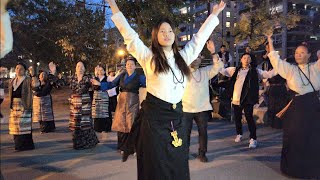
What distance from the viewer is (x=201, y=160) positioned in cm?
626

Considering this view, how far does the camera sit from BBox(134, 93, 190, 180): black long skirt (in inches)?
129

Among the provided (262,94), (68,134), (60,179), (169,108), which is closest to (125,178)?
(60,179)

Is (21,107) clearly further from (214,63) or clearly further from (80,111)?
(214,63)

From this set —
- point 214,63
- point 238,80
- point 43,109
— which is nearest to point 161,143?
point 214,63

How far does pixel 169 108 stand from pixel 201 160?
3.21 meters

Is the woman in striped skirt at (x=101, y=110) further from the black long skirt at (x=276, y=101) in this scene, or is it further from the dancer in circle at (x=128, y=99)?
the black long skirt at (x=276, y=101)

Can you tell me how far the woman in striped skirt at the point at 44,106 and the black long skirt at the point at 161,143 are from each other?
690cm

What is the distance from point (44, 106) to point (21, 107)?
246 cm

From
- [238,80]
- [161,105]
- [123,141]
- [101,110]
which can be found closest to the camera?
[161,105]

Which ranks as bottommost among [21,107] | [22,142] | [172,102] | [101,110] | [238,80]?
[22,142]

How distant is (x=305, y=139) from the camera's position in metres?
5.18

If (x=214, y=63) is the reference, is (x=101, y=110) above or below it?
below

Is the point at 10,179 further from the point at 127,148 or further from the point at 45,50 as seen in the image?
the point at 45,50

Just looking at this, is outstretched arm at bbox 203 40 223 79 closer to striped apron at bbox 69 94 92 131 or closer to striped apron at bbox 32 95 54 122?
striped apron at bbox 69 94 92 131
